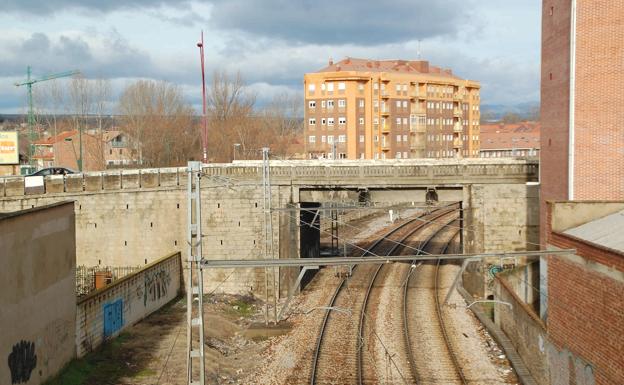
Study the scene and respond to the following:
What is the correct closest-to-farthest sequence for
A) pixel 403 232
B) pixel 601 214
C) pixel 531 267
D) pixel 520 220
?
1. pixel 601 214
2. pixel 531 267
3. pixel 520 220
4. pixel 403 232

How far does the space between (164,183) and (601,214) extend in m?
20.7

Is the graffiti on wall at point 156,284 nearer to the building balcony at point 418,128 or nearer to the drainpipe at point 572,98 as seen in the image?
the drainpipe at point 572,98

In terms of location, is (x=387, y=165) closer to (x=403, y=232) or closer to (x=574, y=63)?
(x=574, y=63)

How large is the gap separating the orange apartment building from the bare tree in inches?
635

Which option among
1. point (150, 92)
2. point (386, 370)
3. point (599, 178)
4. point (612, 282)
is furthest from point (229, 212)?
point (150, 92)

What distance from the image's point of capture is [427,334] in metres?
23.8

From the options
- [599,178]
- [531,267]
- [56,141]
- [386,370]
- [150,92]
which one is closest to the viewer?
[386,370]

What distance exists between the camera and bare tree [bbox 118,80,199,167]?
66.8m

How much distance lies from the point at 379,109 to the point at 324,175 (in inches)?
1982

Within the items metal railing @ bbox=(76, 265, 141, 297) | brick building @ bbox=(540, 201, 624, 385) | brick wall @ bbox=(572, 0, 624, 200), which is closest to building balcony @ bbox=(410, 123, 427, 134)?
metal railing @ bbox=(76, 265, 141, 297)

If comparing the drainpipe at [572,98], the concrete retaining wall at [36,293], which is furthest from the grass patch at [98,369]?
the drainpipe at [572,98]

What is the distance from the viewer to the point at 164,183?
31.5 metres

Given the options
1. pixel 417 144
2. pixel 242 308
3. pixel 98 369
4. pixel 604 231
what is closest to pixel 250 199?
pixel 242 308

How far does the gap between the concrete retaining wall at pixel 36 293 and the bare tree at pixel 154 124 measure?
46.3 metres
